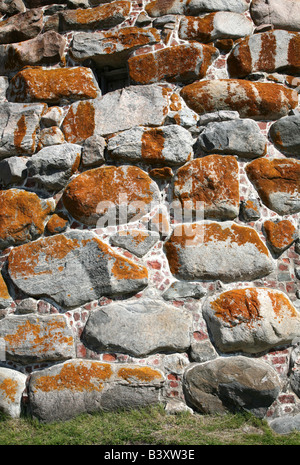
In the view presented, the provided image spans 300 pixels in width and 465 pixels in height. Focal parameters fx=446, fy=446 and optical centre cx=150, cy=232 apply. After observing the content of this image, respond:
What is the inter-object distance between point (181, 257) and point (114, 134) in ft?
3.35

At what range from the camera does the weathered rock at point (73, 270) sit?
282 centimetres

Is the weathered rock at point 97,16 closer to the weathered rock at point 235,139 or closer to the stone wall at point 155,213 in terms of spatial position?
the stone wall at point 155,213

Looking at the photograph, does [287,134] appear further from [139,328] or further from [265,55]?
→ [139,328]

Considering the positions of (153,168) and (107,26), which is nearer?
(153,168)

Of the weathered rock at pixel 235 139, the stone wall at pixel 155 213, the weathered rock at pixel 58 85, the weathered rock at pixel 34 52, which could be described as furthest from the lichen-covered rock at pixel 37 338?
the weathered rock at pixel 34 52

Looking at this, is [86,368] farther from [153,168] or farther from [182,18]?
[182,18]

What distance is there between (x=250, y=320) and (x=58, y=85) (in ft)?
7.20

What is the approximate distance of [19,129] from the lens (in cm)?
331

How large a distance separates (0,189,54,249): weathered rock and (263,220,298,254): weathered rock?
4.86ft

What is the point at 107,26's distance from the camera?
3.46 m

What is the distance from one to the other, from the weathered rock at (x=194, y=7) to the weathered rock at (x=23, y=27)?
0.95 meters

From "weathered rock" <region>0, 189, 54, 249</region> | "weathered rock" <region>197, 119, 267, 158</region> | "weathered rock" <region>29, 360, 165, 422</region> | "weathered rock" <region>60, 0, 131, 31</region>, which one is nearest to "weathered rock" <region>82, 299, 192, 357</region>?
"weathered rock" <region>29, 360, 165, 422</region>

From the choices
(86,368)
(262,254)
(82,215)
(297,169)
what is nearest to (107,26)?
(82,215)

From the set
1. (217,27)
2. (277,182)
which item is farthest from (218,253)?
(217,27)
